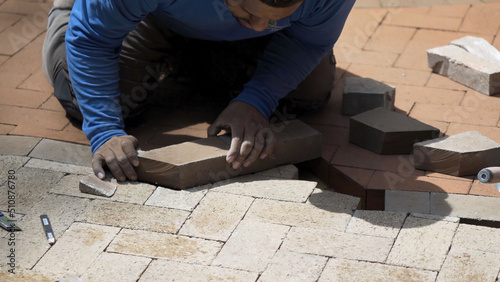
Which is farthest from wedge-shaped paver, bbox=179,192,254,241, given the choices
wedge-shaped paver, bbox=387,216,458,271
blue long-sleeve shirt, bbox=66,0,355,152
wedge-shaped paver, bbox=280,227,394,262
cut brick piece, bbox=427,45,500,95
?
cut brick piece, bbox=427,45,500,95

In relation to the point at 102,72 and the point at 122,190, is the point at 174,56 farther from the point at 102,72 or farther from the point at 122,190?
the point at 122,190

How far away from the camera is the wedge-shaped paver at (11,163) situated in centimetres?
350

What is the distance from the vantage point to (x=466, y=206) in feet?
10.5

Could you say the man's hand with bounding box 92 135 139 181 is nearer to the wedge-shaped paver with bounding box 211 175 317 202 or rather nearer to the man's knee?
the wedge-shaped paver with bounding box 211 175 317 202

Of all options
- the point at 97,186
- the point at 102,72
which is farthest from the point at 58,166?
the point at 102,72

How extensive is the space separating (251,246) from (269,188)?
0.46 meters

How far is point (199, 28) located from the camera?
356 centimetres

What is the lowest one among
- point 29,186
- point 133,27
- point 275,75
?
point 29,186

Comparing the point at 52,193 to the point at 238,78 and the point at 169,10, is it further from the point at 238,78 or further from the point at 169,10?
the point at 238,78

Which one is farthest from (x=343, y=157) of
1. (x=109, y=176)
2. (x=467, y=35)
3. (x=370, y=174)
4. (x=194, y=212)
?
(x=467, y=35)

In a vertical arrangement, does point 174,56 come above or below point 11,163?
above

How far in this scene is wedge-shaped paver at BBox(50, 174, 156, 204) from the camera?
3.24 meters

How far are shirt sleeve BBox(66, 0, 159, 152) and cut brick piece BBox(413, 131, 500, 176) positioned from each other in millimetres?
1467

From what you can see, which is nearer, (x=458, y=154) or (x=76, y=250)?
(x=76, y=250)
